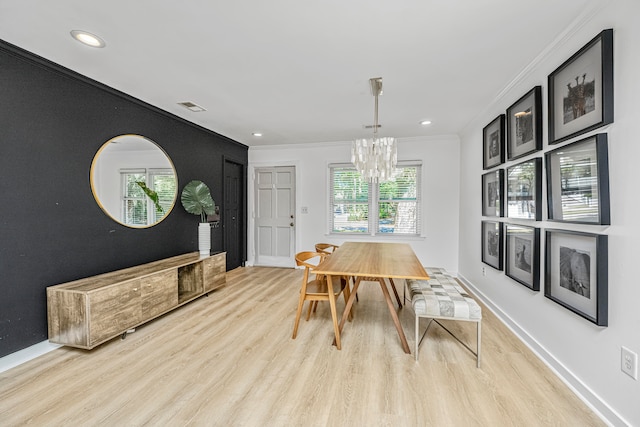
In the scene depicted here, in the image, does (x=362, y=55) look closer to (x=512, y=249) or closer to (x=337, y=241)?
(x=512, y=249)

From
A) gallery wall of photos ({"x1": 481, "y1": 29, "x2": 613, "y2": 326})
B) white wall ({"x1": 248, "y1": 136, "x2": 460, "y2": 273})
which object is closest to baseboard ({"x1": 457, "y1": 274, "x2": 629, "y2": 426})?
gallery wall of photos ({"x1": 481, "y1": 29, "x2": 613, "y2": 326})

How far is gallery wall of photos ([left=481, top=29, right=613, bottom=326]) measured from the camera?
1562 millimetres

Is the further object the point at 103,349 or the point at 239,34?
the point at 103,349

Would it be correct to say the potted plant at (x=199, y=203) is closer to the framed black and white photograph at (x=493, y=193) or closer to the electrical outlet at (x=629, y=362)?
the framed black and white photograph at (x=493, y=193)

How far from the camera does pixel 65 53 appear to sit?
2.15 meters

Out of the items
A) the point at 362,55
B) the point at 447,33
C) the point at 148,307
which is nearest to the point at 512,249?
the point at 447,33

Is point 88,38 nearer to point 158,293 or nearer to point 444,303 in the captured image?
point 158,293

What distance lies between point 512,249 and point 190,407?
294cm

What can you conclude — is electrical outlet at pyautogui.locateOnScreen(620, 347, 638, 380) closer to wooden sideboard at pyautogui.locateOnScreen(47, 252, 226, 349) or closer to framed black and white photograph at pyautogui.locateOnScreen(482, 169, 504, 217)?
framed black and white photograph at pyautogui.locateOnScreen(482, 169, 504, 217)

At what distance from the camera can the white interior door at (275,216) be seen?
17.9ft

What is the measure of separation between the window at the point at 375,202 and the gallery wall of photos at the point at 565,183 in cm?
205

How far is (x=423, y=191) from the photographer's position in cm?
482

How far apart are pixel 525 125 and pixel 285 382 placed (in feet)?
9.35

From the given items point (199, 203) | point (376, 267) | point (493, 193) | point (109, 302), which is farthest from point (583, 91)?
point (199, 203)
